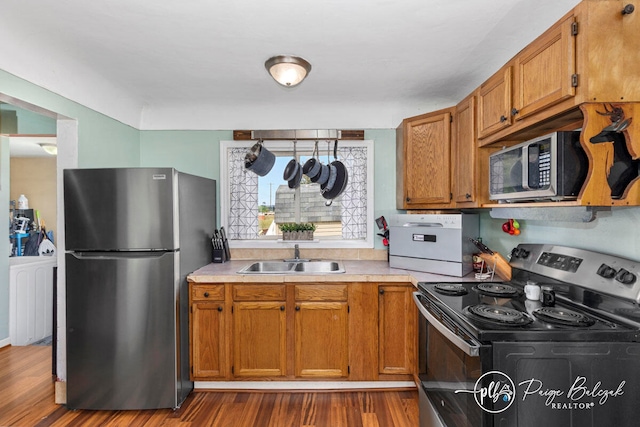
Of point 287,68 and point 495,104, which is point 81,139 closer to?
point 287,68

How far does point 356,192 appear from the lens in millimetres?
3189

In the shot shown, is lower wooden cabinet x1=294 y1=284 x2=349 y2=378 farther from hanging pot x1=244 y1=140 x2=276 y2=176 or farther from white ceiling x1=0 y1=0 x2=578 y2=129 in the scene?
white ceiling x1=0 y1=0 x2=578 y2=129

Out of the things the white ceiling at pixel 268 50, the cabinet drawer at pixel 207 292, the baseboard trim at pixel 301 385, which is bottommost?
the baseboard trim at pixel 301 385

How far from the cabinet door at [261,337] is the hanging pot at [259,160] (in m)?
1.12

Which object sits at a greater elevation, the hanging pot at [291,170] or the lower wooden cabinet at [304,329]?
the hanging pot at [291,170]

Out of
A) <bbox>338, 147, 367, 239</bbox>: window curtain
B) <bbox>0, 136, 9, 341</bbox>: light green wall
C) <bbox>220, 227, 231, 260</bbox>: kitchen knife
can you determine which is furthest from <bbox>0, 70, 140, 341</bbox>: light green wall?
<bbox>338, 147, 367, 239</bbox>: window curtain

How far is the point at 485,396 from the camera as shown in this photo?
1.21 m

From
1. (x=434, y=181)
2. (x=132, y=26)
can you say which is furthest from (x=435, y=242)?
(x=132, y=26)

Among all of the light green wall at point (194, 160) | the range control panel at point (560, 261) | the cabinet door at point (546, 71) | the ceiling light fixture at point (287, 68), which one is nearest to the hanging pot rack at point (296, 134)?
the light green wall at point (194, 160)

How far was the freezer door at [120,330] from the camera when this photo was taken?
2189 mm

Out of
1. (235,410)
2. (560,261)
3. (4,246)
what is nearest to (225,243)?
(235,410)

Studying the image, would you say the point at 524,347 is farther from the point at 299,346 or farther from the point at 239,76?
the point at 239,76

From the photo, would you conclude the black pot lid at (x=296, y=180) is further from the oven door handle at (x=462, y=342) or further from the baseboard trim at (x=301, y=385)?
the oven door handle at (x=462, y=342)

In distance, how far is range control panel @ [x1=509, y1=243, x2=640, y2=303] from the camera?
1336 mm
